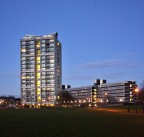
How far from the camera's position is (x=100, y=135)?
25.6 m

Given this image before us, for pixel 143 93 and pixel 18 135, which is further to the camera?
pixel 143 93

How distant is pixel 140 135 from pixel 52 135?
275 inches

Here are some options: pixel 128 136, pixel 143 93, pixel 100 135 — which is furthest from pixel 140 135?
pixel 143 93

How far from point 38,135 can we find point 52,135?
1.13m

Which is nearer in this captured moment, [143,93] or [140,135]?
[140,135]

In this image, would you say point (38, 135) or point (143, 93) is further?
point (143, 93)

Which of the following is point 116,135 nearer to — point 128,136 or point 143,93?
point 128,136

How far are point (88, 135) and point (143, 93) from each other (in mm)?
124785

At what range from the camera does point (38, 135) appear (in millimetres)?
25891

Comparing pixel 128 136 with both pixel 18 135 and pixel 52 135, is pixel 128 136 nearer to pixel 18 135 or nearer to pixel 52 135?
pixel 52 135

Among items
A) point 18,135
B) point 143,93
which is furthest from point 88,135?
point 143,93

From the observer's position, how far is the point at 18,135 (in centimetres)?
2617

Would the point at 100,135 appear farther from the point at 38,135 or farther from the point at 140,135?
the point at 38,135

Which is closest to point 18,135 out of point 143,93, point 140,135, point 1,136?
point 1,136
